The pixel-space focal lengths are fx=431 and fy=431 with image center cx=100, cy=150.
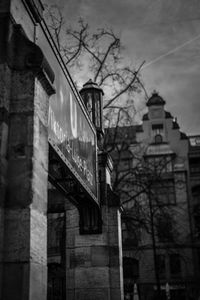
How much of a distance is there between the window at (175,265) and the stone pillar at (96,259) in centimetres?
2789

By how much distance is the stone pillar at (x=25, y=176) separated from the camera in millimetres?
3490

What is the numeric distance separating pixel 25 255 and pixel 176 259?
33.5 meters

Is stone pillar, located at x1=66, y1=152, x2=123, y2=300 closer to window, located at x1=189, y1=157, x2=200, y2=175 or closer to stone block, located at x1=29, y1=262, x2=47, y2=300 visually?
stone block, located at x1=29, y1=262, x2=47, y2=300

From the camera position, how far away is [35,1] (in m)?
4.89

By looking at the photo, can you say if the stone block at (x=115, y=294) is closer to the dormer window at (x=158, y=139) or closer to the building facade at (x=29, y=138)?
the building facade at (x=29, y=138)

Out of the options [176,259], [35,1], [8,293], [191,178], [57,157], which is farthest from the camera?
[191,178]

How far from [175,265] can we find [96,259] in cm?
2848

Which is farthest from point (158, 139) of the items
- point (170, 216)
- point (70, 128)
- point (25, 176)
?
point (25, 176)

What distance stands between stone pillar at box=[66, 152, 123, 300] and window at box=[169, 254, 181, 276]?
27.9 metres

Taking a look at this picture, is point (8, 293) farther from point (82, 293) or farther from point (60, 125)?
point (82, 293)

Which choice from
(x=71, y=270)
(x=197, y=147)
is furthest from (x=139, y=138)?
(x=71, y=270)

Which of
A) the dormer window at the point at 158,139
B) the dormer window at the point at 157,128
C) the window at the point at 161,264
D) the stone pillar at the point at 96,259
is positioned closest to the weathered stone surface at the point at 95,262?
the stone pillar at the point at 96,259

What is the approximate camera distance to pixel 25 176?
3762 mm

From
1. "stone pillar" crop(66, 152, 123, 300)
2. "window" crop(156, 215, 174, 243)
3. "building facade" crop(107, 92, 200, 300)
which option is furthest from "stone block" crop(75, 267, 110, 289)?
"building facade" crop(107, 92, 200, 300)
